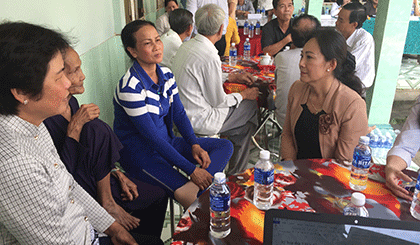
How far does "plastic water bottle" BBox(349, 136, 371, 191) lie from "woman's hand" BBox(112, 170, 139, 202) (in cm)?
102

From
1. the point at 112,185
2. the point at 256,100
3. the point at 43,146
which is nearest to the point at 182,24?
the point at 256,100

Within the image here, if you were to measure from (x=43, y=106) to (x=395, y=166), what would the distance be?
134 centimetres

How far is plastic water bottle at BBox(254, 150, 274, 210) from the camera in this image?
1170mm

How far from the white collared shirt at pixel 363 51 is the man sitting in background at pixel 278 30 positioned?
80 centimetres

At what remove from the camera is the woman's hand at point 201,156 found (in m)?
1.96

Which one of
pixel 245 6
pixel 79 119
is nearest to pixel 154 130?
pixel 79 119

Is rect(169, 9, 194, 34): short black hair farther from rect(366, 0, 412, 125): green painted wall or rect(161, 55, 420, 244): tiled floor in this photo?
rect(366, 0, 412, 125): green painted wall

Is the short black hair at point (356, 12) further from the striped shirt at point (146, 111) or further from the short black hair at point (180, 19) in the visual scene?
the striped shirt at point (146, 111)

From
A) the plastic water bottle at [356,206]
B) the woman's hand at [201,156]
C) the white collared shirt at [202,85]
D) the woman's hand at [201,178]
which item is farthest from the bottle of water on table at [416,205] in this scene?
the white collared shirt at [202,85]

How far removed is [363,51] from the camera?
10.1 ft

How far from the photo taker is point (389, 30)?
134 inches

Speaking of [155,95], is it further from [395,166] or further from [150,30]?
[395,166]

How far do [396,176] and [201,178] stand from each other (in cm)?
94

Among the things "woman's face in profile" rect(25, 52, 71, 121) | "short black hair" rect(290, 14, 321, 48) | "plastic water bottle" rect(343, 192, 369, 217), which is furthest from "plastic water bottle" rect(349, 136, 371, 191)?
"short black hair" rect(290, 14, 321, 48)
